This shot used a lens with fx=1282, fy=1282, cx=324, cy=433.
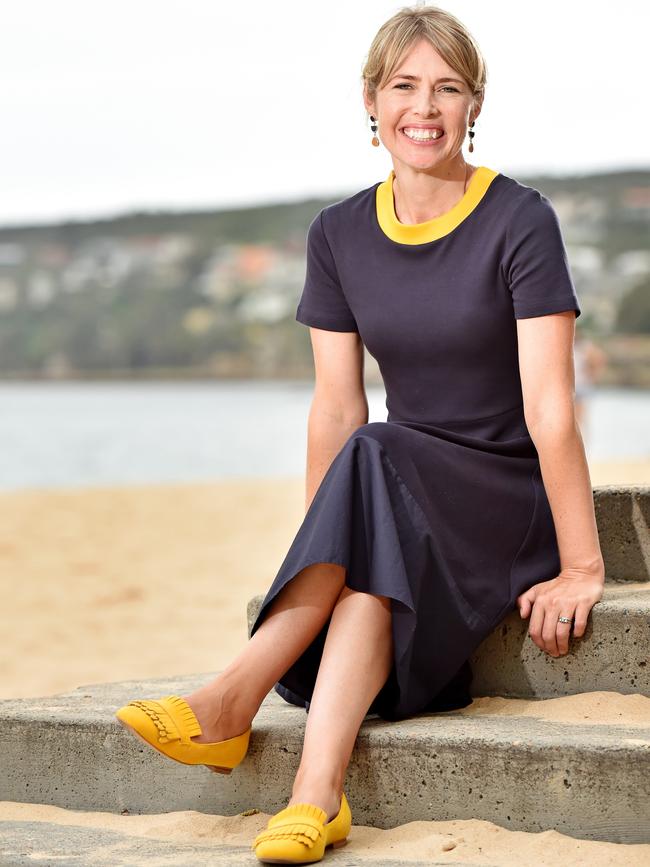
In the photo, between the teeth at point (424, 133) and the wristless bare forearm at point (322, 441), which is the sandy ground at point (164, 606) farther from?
the teeth at point (424, 133)

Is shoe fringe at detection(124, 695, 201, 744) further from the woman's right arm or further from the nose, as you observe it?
the nose

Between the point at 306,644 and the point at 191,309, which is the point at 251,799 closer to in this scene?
the point at 306,644

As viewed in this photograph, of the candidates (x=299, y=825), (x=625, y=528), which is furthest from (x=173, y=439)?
(x=299, y=825)

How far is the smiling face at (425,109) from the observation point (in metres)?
2.35

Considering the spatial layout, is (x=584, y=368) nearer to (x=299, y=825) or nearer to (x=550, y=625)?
(x=550, y=625)

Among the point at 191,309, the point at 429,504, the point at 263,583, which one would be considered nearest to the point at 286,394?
the point at 191,309

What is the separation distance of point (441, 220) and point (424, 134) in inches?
6.4

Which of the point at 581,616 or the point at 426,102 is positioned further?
the point at 426,102

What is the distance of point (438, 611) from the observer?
221cm

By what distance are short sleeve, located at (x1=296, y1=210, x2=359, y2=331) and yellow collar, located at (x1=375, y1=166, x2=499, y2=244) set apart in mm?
137

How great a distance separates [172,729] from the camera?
208 centimetres

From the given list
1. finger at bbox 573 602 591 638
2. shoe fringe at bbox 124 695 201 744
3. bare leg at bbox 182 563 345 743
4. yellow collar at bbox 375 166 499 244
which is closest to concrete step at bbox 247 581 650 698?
finger at bbox 573 602 591 638

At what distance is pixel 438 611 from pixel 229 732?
41 centimetres

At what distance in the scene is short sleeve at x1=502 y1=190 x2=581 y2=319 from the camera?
229 centimetres
